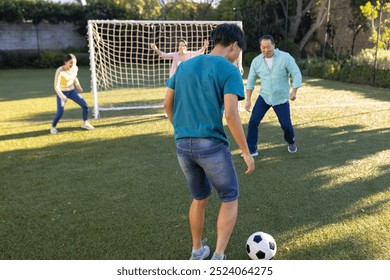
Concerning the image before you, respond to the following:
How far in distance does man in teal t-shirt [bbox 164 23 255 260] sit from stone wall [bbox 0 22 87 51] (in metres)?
28.3

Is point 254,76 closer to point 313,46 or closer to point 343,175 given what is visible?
point 343,175

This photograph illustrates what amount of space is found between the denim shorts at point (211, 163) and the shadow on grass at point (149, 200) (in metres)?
0.81

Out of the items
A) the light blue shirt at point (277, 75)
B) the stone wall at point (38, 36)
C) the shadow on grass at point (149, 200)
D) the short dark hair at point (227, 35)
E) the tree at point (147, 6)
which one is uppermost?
the tree at point (147, 6)

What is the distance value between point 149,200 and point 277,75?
2694 millimetres

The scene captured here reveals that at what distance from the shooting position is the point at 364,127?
7.65 meters

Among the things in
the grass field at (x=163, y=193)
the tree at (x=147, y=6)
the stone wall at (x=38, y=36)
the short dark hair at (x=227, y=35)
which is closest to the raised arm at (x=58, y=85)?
the grass field at (x=163, y=193)

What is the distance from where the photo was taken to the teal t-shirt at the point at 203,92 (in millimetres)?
2424

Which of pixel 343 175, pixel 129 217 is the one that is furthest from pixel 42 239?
pixel 343 175

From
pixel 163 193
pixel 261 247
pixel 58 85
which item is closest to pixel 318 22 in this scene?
pixel 58 85

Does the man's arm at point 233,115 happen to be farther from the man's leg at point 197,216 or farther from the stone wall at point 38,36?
the stone wall at point 38,36

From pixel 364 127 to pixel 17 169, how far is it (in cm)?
663

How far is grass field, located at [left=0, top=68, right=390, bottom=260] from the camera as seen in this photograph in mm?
3287

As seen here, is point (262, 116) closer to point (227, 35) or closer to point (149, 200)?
point (149, 200)

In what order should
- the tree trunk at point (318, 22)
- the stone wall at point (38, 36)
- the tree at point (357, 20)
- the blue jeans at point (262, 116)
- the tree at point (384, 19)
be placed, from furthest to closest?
the stone wall at point (38, 36) → the tree trunk at point (318, 22) → the tree at point (357, 20) → the tree at point (384, 19) → the blue jeans at point (262, 116)
